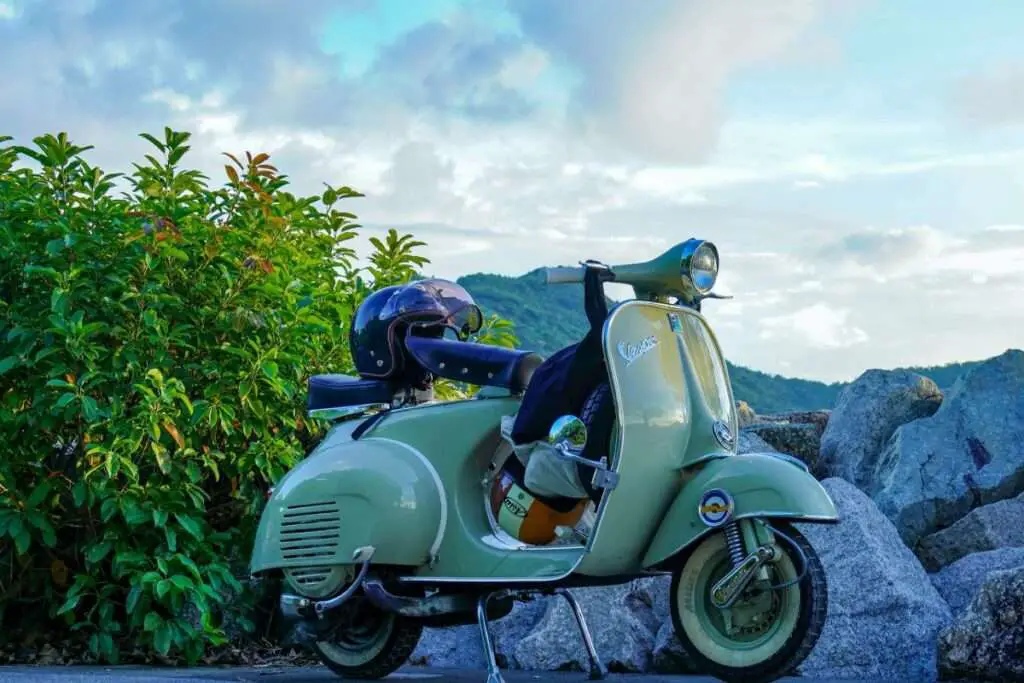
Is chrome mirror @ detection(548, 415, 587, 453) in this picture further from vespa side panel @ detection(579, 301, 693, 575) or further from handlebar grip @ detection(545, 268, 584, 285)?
handlebar grip @ detection(545, 268, 584, 285)

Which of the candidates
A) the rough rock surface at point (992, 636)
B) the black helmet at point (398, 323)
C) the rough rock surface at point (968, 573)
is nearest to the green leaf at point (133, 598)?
the black helmet at point (398, 323)

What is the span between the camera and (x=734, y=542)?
16.0ft

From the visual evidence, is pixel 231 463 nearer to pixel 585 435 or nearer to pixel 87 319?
pixel 87 319

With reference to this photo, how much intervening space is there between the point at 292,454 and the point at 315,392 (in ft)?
3.39

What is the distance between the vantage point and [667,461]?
516 cm

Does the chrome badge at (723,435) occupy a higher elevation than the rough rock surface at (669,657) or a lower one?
higher

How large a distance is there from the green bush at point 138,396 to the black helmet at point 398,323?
0.99 meters

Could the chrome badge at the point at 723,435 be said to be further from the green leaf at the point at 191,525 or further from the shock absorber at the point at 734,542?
the green leaf at the point at 191,525

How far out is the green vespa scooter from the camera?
4.88 m

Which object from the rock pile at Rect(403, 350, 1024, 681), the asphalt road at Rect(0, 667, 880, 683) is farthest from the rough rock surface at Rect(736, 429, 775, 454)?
the asphalt road at Rect(0, 667, 880, 683)

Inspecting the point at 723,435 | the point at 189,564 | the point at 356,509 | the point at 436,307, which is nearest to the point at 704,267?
the point at 723,435

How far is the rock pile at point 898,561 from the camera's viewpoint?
6473 mm

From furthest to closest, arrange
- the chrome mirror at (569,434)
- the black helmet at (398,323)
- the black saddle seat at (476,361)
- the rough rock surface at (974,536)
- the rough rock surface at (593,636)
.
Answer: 1. the rough rock surface at (974,536)
2. the rough rock surface at (593,636)
3. the black helmet at (398,323)
4. the black saddle seat at (476,361)
5. the chrome mirror at (569,434)

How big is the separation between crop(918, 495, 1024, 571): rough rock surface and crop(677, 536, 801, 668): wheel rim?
3669mm
